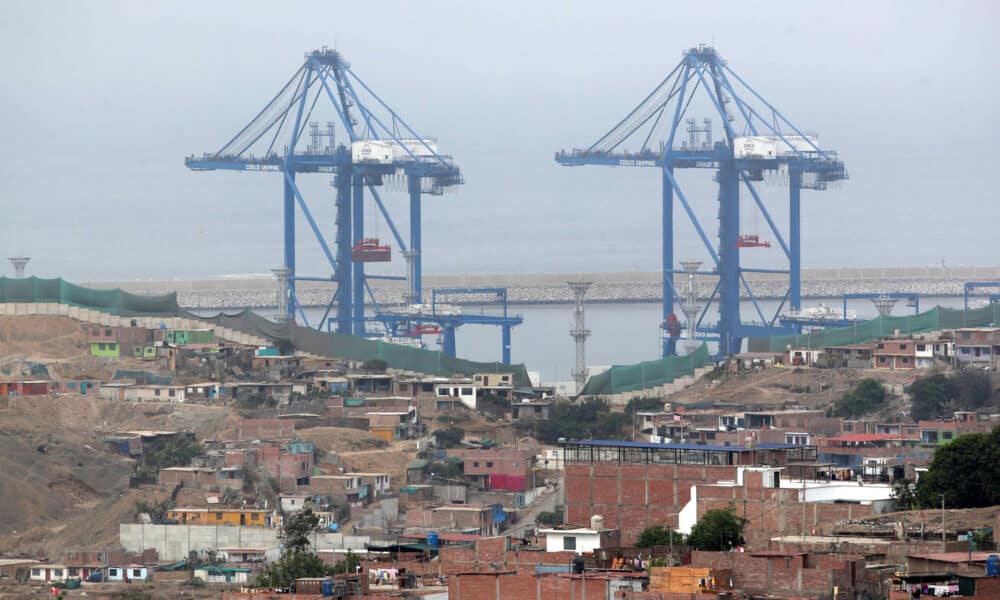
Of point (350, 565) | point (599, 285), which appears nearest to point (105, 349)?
point (350, 565)

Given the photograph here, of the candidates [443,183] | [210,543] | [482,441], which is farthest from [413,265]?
[210,543]

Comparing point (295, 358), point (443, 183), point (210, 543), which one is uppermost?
point (443, 183)

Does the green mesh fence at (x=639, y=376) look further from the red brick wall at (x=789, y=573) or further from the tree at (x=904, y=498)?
the red brick wall at (x=789, y=573)

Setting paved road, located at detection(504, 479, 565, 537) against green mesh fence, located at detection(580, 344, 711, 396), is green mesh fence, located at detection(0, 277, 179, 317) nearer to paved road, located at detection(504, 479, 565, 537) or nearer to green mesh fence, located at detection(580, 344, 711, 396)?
green mesh fence, located at detection(580, 344, 711, 396)

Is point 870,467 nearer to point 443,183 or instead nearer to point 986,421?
point 986,421

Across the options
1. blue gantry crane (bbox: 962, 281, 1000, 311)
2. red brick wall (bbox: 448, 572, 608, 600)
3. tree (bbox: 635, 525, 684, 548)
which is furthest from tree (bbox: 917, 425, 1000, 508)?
blue gantry crane (bbox: 962, 281, 1000, 311)

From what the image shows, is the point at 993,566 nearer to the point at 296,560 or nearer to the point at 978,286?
the point at 296,560
